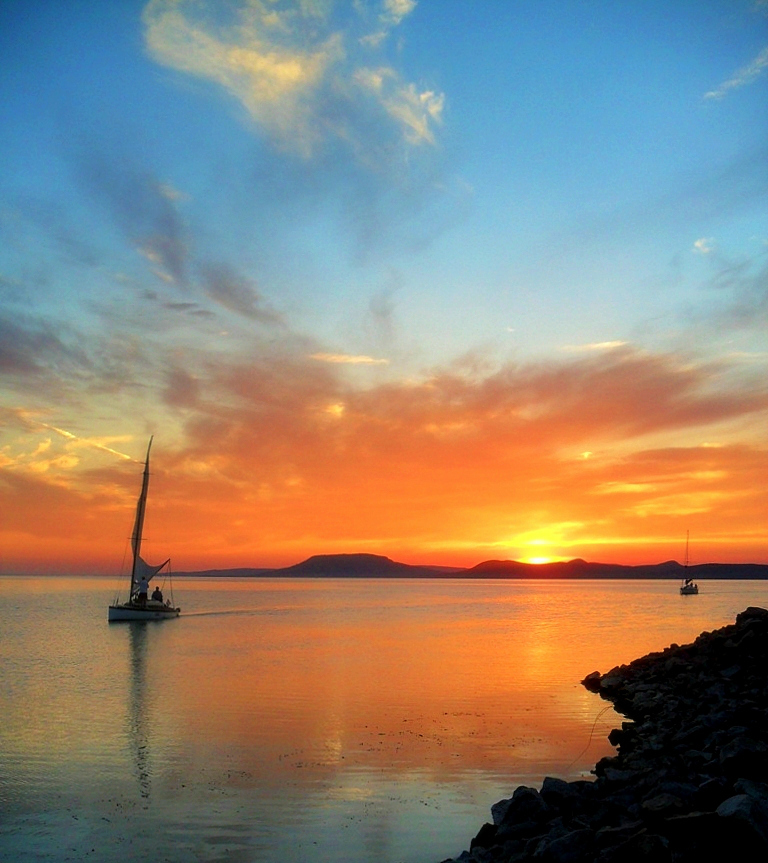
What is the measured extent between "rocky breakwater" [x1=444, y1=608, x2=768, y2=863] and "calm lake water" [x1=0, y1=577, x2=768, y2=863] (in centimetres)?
169

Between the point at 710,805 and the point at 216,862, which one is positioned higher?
the point at 710,805

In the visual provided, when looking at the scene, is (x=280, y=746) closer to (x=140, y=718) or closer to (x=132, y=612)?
(x=140, y=718)

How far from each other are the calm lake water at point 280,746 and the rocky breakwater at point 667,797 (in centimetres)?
169

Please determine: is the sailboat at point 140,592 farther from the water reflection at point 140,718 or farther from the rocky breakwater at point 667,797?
the rocky breakwater at point 667,797

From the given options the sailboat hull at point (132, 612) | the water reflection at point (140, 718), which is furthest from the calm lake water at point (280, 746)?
the sailboat hull at point (132, 612)

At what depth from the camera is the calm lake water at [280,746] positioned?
15.2m

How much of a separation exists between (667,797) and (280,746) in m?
13.6

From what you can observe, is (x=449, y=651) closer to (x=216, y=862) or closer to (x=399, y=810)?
(x=399, y=810)

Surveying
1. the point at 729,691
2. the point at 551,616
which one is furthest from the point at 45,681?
the point at 551,616

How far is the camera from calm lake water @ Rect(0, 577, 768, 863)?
Answer: 50.0ft

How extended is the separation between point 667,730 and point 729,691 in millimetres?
4519

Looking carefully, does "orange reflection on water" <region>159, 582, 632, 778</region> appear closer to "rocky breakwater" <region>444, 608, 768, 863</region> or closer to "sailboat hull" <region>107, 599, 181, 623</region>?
"rocky breakwater" <region>444, 608, 768, 863</region>

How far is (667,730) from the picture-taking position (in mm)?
23266

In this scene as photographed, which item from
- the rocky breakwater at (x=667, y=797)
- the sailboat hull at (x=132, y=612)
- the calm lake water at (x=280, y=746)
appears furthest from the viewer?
the sailboat hull at (x=132, y=612)
